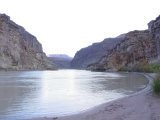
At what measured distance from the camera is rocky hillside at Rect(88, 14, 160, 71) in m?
65.5

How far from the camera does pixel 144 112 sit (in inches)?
227

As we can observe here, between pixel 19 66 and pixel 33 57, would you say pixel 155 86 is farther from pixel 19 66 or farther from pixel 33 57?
pixel 33 57

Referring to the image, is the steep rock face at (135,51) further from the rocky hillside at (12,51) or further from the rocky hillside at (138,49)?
the rocky hillside at (12,51)

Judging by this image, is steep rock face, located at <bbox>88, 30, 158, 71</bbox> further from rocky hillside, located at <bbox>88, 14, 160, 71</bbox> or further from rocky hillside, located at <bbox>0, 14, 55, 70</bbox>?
rocky hillside, located at <bbox>0, 14, 55, 70</bbox>

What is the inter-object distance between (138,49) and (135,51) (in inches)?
55.0

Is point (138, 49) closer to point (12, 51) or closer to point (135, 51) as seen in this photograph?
point (135, 51)

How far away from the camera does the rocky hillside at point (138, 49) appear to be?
6550 centimetres

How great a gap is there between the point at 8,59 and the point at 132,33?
167 feet

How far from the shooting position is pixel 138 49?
7306cm

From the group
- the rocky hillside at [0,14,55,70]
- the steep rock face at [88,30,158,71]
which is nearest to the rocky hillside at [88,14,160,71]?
the steep rock face at [88,30,158,71]

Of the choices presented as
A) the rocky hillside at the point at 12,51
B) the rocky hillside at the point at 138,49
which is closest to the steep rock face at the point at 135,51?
the rocky hillside at the point at 138,49

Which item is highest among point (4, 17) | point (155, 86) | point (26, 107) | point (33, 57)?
point (4, 17)

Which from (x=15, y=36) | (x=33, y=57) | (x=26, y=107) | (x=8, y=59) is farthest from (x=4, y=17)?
(x=26, y=107)

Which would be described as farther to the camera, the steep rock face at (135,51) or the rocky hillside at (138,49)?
the steep rock face at (135,51)
